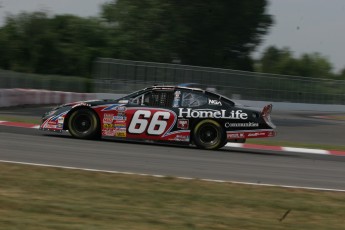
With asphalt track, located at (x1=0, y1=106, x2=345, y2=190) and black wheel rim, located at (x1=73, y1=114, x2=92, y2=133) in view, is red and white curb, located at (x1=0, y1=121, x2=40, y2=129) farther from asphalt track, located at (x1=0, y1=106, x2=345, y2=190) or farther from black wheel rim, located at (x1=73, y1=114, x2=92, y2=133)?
black wheel rim, located at (x1=73, y1=114, x2=92, y2=133)

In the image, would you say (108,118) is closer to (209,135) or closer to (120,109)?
(120,109)

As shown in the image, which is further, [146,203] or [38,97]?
[38,97]

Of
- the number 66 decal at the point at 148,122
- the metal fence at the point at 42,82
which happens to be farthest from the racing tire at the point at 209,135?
the metal fence at the point at 42,82

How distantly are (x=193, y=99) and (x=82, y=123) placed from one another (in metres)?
2.53

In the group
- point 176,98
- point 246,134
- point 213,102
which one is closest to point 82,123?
point 176,98

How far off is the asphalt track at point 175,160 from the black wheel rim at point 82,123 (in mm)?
506

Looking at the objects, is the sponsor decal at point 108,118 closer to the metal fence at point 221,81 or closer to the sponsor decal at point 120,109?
the sponsor decal at point 120,109

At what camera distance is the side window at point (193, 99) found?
14938 millimetres

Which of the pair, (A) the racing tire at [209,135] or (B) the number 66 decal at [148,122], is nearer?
(B) the number 66 decal at [148,122]

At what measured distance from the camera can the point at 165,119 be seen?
14.7m

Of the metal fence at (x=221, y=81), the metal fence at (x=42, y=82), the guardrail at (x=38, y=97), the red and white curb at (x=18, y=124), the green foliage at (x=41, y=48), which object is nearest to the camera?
the red and white curb at (x=18, y=124)

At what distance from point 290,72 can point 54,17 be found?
1431 inches

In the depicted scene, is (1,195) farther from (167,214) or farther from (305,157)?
(305,157)

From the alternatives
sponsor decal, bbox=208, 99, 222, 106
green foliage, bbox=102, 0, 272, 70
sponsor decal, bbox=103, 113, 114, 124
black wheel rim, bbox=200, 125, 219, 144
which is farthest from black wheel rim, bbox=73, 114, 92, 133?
green foliage, bbox=102, 0, 272, 70
